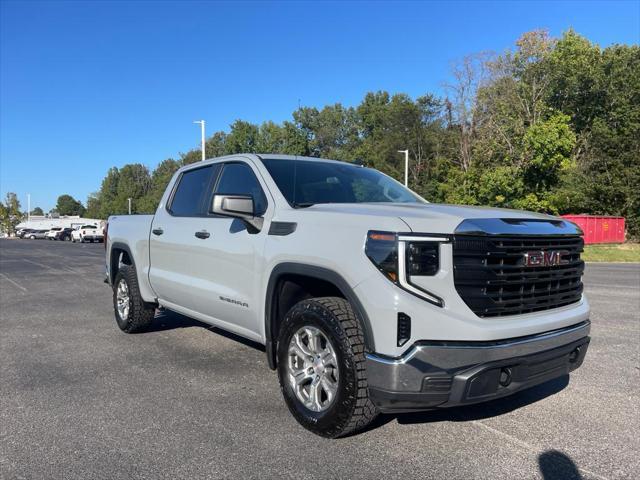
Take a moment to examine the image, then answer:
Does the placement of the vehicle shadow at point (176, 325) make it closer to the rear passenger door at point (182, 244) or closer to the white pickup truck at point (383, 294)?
the rear passenger door at point (182, 244)

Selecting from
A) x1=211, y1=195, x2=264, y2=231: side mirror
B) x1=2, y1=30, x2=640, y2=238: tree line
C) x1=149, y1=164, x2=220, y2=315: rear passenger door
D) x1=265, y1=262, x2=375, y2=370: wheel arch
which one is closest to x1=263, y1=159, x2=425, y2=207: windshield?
x1=211, y1=195, x2=264, y2=231: side mirror

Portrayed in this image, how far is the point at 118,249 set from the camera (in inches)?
269

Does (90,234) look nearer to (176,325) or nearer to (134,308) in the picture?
(176,325)

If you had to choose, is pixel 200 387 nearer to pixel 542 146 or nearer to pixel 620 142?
pixel 542 146

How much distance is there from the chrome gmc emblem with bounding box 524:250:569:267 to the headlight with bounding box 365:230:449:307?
64 centimetres

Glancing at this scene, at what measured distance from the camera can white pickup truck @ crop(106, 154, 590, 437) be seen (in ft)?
9.57

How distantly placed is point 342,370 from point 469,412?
4.37 ft

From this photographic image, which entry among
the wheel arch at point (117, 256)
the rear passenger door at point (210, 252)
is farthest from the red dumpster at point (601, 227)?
the rear passenger door at point (210, 252)

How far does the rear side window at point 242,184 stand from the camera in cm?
425

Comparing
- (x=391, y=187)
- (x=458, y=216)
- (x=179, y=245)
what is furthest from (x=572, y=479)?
(x=179, y=245)

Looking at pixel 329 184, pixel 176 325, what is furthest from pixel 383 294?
pixel 176 325

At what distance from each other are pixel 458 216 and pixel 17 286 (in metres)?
11.1

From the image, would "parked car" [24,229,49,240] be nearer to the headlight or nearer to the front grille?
the headlight

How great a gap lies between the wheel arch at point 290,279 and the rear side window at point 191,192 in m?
1.59
